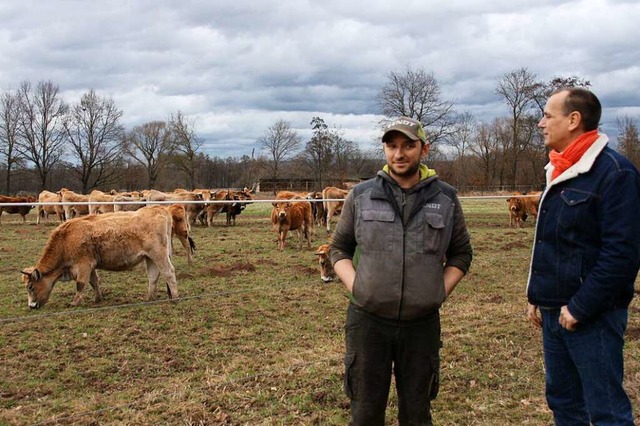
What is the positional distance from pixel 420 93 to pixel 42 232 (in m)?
37.9

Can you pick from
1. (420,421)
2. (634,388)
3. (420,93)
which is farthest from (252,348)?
(420,93)

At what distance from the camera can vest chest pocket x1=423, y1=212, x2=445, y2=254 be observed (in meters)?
2.68

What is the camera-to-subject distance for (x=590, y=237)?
8.55ft

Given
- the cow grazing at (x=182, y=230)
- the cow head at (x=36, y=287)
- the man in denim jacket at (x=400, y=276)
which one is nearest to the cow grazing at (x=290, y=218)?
the cow grazing at (x=182, y=230)

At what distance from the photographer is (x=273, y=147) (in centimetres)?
6625

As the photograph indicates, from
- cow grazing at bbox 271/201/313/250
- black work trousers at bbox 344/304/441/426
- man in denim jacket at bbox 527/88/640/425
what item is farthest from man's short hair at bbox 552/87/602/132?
cow grazing at bbox 271/201/313/250

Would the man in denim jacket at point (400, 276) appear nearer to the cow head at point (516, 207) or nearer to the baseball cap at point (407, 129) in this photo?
the baseball cap at point (407, 129)

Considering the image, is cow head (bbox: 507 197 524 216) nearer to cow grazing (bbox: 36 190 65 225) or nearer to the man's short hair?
the man's short hair

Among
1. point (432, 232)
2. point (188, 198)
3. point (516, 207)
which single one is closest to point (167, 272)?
point (432, 232)

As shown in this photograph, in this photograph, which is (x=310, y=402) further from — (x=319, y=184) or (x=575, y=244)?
(x=319, y=184)

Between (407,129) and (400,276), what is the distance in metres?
0.81

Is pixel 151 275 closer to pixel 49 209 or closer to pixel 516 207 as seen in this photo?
pixel 516 207

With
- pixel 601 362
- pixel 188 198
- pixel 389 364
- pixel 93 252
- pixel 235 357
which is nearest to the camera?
pixel 601 362

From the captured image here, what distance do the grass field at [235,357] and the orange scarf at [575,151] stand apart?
2405 mm
